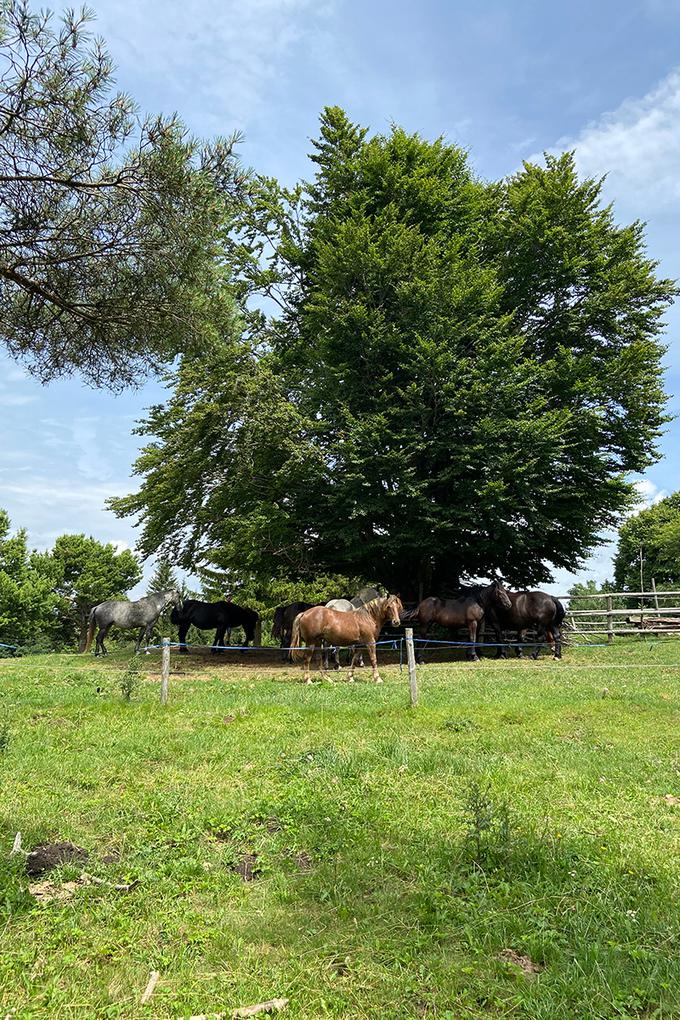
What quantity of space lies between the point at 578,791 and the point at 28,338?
22.5 ft

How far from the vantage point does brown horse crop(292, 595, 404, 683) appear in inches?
528

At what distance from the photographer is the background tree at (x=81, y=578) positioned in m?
47.6

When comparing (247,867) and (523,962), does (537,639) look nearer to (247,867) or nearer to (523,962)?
(247,867)

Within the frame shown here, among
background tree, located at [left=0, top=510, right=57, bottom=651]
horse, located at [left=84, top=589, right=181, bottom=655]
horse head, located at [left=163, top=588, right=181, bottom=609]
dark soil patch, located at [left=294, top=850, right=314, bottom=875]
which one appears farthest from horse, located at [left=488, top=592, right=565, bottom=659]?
background tree, located at [left=0, top=510, right=57, bottom=651]

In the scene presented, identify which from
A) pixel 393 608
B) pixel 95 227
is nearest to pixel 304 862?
pixel 95 227

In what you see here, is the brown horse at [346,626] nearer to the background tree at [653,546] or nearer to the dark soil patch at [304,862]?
the dark soil patch at [304,862]

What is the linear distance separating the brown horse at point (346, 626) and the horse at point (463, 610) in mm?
3941

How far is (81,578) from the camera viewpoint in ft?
157

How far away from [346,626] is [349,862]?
8.90m

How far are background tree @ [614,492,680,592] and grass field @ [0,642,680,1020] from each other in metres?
40.9

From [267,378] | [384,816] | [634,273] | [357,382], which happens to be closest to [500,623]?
[357,382]

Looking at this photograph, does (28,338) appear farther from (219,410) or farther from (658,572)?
(658,572)

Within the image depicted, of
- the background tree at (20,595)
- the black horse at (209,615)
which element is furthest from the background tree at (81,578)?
the black horse at (209,615)

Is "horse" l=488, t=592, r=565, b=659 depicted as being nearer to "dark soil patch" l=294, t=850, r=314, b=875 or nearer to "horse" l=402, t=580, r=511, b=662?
"horse" l=402, t=580, r=511, b=662
